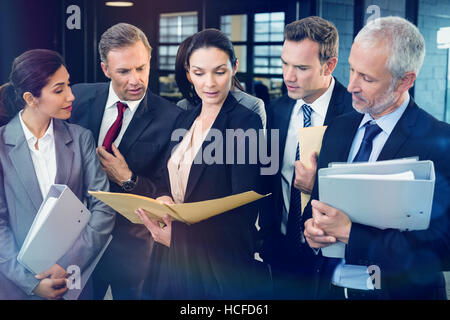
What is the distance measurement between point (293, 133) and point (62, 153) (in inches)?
36.3

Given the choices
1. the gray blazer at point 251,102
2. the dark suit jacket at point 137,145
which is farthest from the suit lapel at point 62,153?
the gray blazer at point 251,102

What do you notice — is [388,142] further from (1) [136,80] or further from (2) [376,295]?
(1) [136,80]

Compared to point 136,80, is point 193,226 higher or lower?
lower

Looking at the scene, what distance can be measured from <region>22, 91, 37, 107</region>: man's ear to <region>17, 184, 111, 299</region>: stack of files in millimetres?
334

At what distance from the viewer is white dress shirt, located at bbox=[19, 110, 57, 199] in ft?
6.45

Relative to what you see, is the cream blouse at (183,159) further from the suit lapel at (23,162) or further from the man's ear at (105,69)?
the suit lapel at (23,162)

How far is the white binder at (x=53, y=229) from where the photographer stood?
1.86 m

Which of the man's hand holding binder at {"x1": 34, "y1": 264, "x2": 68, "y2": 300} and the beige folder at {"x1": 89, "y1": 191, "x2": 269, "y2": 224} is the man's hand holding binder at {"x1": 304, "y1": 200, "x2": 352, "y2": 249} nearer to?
the beige folder at {"x1": 89, "y1": 191, "x2": 269, "y2": 224}

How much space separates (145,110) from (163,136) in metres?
0.14

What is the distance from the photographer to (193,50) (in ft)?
6.22

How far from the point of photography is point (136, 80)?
6.79ft

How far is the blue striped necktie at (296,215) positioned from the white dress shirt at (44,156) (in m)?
0.96
